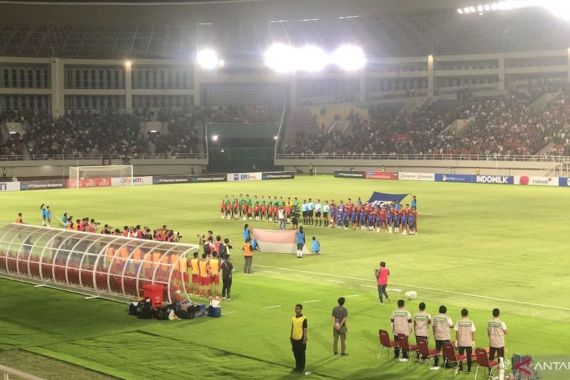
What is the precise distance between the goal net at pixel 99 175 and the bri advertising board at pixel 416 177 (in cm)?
2874

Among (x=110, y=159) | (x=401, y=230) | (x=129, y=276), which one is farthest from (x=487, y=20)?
(x=129, y=276)

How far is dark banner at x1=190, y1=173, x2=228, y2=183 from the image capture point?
89.0 metres

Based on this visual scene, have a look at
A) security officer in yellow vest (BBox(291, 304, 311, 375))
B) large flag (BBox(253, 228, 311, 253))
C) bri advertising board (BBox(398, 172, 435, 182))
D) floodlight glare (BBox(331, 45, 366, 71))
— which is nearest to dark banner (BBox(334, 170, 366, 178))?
bri advertising board (BBox(398, 172, 435, 182))

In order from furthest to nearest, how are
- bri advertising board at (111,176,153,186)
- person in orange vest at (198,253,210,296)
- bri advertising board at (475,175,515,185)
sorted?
bri advertising board at (111,176,153,186)
bri advertising board at (475,175,515,185)
person in orange vest at (198,253,210,296)

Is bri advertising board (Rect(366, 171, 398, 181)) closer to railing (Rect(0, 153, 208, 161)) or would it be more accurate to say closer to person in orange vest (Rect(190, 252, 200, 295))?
railing (Rect(0, 153, 208, 161))

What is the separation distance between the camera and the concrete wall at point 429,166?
3219 inches

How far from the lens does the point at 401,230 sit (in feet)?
141

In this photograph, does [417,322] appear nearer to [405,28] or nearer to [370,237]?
[370,237]

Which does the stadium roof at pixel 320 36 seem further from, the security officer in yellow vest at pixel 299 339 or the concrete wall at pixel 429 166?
the security officer in yellow vest at pixel 299 339

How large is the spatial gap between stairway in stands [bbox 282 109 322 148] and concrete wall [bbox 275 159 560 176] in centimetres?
597

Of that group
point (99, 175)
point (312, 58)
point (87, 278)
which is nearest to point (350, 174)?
point (312, 58)

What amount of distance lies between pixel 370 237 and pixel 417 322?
76.0 feet

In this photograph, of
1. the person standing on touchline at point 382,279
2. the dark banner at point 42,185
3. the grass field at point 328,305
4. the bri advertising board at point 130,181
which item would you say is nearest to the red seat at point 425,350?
the grass field at point 328,305

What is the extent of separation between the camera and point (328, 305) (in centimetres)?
2520
